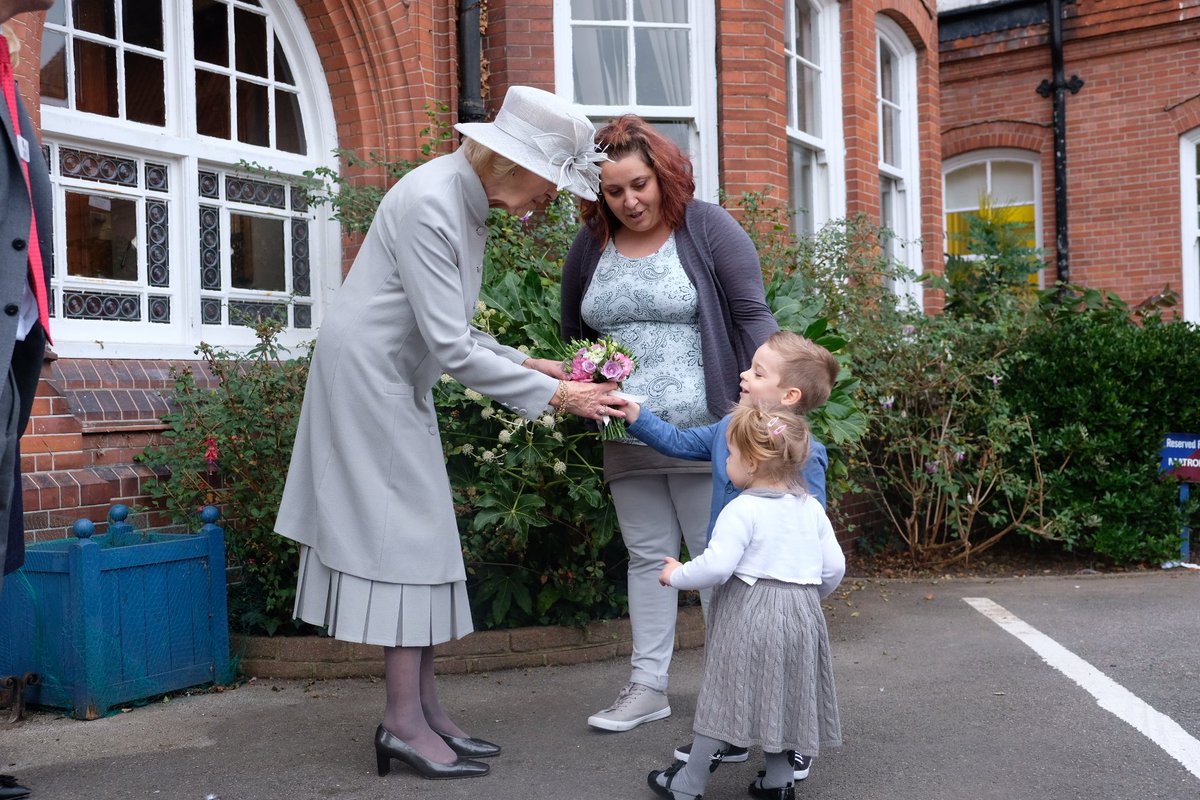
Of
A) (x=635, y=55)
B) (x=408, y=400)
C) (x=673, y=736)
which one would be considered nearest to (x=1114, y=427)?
(x=635, y=55)

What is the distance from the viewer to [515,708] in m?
4.15

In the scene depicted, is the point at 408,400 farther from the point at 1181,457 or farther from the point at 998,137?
the point at 998,137

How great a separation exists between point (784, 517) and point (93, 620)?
256 centimetres

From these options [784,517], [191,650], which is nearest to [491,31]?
[191,650]

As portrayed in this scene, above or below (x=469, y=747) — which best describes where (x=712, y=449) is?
above

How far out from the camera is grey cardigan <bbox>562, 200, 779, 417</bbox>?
11.7ft

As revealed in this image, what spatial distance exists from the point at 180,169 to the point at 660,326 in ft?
11.1

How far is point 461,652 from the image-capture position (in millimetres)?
4707

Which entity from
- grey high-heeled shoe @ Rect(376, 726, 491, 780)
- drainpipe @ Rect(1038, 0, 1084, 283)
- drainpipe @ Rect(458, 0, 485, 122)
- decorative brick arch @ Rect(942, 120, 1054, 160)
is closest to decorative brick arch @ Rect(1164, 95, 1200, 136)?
drainpipe @ Rect(1038, 0, 1084, 283)

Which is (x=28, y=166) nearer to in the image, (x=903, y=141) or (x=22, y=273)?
(x=22, y=273)

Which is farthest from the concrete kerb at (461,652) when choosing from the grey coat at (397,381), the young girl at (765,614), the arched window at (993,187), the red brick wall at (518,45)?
the arched window at (993,187)

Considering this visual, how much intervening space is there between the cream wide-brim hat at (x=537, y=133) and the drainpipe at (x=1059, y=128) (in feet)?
37.4

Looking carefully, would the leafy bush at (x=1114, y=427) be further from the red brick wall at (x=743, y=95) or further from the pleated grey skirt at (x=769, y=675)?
the pleated grey skirt at (x=769, y=675)

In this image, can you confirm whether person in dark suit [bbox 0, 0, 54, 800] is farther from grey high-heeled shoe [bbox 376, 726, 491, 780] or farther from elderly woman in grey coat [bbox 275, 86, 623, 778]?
grey high-heeled shoe [bbox 376, 726, 491, 780]
